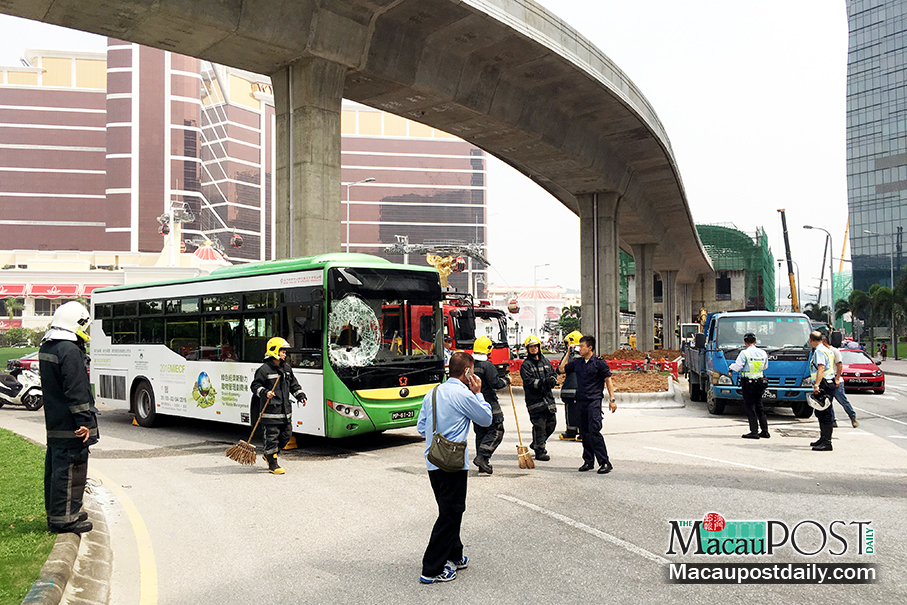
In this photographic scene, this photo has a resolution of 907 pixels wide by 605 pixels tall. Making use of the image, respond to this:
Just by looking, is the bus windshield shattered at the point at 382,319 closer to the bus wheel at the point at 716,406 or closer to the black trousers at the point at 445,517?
the black trousers at the point at 445,517

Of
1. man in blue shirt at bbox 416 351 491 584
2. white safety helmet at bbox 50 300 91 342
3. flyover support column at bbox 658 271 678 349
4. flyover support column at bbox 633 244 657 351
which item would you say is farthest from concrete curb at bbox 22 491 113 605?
flyover support column at bbox 658 271 678 349

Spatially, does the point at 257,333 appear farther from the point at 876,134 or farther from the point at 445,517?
the point at 876,134

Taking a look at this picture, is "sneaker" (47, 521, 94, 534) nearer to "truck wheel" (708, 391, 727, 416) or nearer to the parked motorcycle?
"truck wheel" (708, 391, 727, 416)

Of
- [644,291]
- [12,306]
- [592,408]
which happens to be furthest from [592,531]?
[12,306]

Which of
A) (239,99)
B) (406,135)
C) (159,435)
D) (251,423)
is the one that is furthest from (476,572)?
(406,135)

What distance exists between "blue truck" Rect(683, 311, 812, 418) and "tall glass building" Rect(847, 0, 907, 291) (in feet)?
368

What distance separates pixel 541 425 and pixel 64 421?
638cm

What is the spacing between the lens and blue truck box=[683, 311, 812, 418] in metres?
15.4

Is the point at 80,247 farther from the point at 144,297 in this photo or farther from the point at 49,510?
the point at 49,510

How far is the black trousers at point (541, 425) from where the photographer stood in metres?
10.5

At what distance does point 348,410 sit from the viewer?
1123 cm

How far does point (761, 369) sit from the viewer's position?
12.8 m

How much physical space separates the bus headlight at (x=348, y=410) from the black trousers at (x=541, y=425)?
2.72m

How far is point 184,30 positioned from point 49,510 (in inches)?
467
